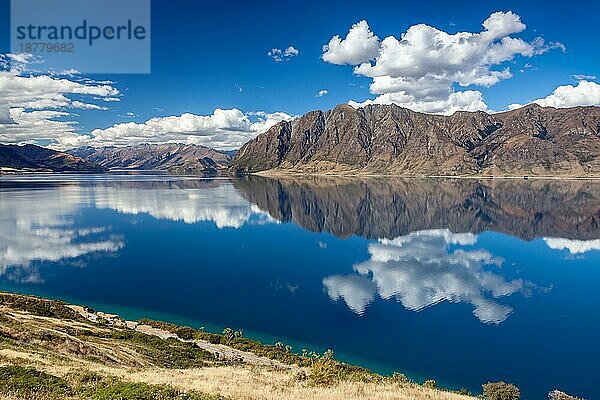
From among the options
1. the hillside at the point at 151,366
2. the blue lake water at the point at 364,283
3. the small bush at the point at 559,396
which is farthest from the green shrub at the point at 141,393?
the small bush at the point at 559,396

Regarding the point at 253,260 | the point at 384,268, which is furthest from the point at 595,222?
the point at 253,260

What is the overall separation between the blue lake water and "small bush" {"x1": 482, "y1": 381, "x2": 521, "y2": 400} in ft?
7.88

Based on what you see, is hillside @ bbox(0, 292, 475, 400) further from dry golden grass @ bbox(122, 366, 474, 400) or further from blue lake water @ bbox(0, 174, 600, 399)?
blue lake water @ bbox(0, 174, 600, 399)

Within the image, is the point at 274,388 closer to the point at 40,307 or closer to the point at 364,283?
the point at 40,307

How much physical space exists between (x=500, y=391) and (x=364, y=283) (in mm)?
42051

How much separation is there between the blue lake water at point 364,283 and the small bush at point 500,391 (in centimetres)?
240

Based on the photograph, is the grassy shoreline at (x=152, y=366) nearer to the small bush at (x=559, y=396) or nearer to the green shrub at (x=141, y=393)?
the green shrub at (x=141, y=393)

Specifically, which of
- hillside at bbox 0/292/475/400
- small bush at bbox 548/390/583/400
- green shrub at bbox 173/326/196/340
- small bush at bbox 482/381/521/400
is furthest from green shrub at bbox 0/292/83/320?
small bush at bbox 548/390/583/400

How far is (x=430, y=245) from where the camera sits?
12000 cm

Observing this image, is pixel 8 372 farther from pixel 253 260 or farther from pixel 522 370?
pixel 253 260

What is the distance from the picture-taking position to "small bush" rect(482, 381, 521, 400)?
38.8m

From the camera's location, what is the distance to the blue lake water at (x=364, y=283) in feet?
166

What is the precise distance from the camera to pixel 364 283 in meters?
80.8

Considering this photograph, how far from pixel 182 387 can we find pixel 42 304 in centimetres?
4468
